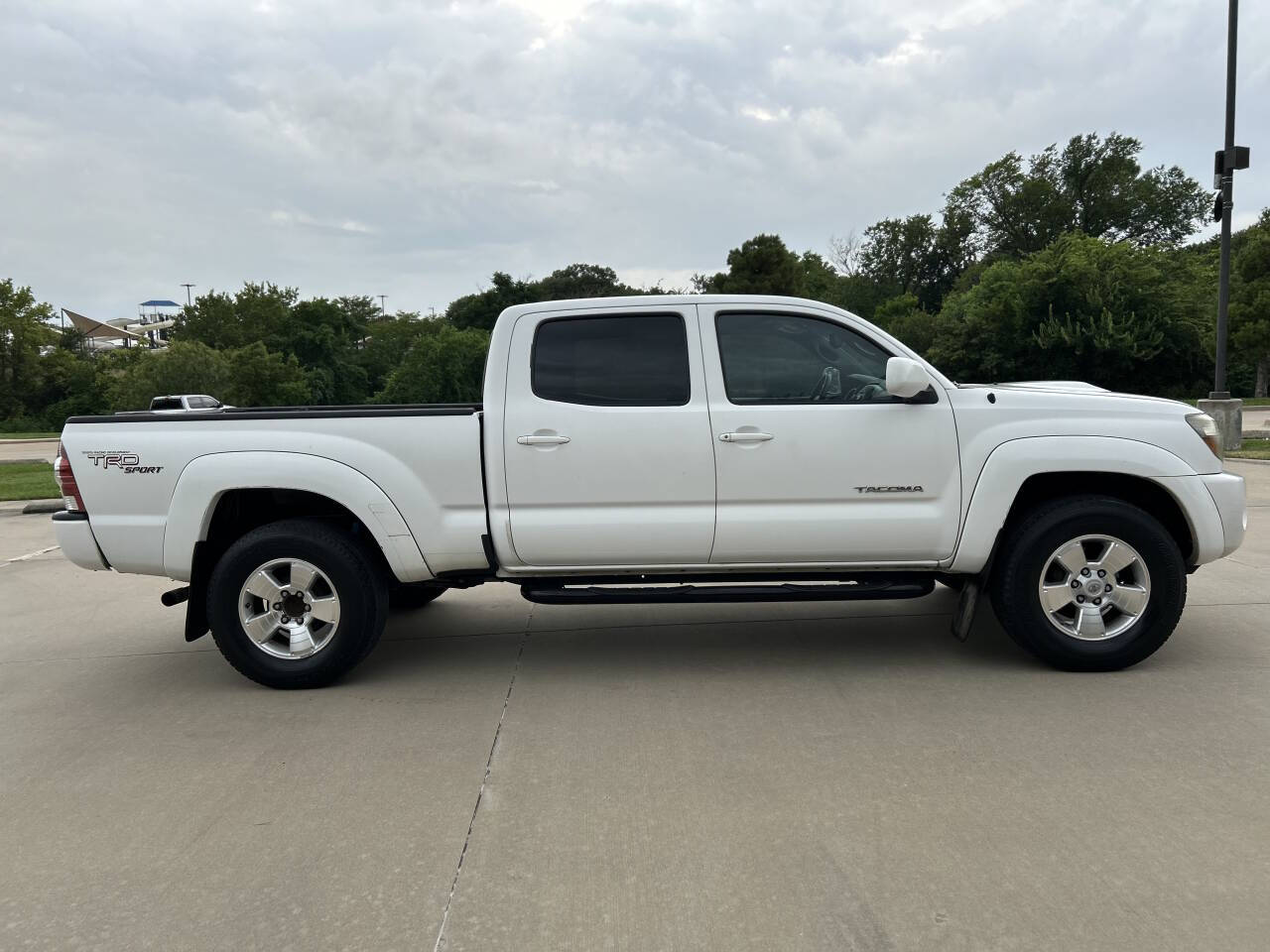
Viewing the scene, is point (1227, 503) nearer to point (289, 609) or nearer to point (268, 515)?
point (289, 609)

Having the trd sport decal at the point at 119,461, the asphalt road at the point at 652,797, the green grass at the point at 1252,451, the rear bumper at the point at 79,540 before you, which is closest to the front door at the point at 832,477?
the asphalt road at the point at 652,797

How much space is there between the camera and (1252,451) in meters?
16.0

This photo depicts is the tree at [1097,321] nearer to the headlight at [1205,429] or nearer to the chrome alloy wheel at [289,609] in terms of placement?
the headlight at [1205,429]

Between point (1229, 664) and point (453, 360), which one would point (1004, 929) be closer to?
point (1229, 664)

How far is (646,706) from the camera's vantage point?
4547mm

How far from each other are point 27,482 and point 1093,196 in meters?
69.2

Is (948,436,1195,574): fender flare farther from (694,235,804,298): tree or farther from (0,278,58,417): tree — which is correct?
(0,278,58,417): tree

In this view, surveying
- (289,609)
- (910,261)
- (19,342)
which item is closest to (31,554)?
(289,609)

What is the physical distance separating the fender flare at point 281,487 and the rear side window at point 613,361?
3.25 ft

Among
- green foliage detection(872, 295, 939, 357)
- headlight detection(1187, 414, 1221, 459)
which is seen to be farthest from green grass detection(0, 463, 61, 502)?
green foliage detection(872, 295, 939, 357)

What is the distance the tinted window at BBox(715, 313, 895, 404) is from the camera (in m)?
4.90

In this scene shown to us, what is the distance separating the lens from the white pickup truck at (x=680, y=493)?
4785 millimetres

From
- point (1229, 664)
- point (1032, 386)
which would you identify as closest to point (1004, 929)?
point (1229, 664)

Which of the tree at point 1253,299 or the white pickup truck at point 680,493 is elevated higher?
the tree at point 1253,299
